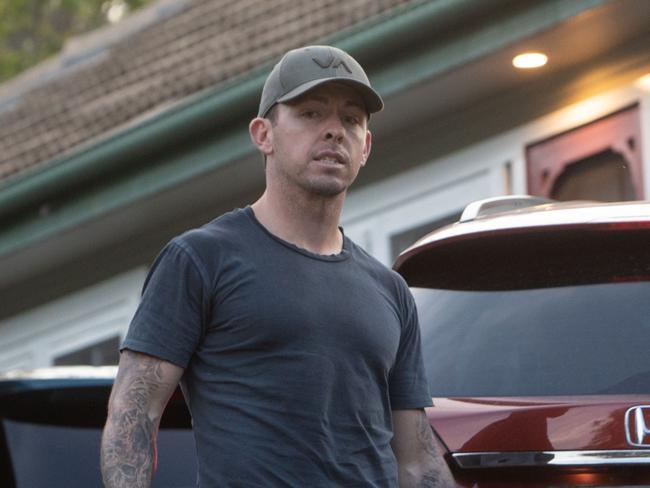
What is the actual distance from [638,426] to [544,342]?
0.49m

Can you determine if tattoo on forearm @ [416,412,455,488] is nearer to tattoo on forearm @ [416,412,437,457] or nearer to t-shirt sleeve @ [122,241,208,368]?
tattoo on forearm @ [416,412,437,457]

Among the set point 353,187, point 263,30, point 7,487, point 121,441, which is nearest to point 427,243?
point 121,441

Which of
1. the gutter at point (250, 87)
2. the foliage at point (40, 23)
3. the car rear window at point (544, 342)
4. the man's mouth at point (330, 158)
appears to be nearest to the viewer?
the man's mouth at point (330, 158)

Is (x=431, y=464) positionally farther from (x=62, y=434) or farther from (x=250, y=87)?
(x=250, y=87)

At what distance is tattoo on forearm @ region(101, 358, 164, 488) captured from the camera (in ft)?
15.2

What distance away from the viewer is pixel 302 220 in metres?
4.91

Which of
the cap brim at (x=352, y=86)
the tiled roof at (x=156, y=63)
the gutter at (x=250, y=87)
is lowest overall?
the cap brim at (x=352, y=86)

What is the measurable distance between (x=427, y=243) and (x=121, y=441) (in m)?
1.26

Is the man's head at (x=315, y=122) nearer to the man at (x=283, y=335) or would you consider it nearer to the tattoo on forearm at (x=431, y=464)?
the man at (x=283, y=335)

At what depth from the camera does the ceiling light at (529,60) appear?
1141 centimetres

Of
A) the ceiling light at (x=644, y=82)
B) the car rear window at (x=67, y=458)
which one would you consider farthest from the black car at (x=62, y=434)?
the ceiling light at (x=644, y=82)

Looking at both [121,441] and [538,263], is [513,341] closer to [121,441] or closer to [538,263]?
[538,263]

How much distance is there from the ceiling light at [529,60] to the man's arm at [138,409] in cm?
695

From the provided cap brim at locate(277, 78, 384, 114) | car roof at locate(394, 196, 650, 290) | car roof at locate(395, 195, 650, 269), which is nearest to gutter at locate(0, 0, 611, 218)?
car roof at locate(395, 195, 650, 269)
